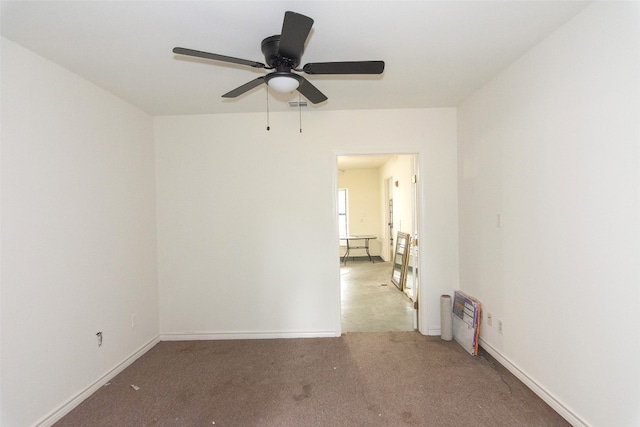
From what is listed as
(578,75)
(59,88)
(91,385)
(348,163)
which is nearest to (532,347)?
(578,75)

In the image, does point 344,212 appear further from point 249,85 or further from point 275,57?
point 275,57

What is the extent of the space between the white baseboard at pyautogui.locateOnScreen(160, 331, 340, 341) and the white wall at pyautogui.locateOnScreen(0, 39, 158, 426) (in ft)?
1.26

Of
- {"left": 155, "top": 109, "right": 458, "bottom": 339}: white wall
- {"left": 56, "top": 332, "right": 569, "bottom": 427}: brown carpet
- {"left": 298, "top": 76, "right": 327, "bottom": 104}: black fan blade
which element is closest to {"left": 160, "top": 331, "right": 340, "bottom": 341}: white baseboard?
{"left": 155, "top": 109, "right": 458, "bottom": 339}: white wall

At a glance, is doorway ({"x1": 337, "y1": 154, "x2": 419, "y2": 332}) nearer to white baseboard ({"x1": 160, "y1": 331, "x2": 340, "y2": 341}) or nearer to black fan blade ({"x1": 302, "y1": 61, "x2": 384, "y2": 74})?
white baseboard ({"x1": 160, "y1": 331, "x2": 340, "y2": 341})

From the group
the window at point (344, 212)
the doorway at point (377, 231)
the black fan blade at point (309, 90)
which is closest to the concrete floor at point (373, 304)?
the doorway at point (377, 231)

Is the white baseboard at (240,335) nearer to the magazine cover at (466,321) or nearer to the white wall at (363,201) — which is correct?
the magazine cover at (466,321)

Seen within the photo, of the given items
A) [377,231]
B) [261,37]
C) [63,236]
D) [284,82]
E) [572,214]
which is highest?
[261,37]

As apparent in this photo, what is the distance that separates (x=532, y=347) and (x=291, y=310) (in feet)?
7.12

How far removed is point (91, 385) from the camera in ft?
7.27

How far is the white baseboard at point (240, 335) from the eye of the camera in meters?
3.09

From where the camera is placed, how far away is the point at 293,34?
1370mm

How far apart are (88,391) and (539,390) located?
342 cm

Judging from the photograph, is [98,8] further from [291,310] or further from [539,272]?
[539,272]

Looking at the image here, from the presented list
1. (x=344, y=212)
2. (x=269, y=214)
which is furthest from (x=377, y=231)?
(x=269, y=214)
